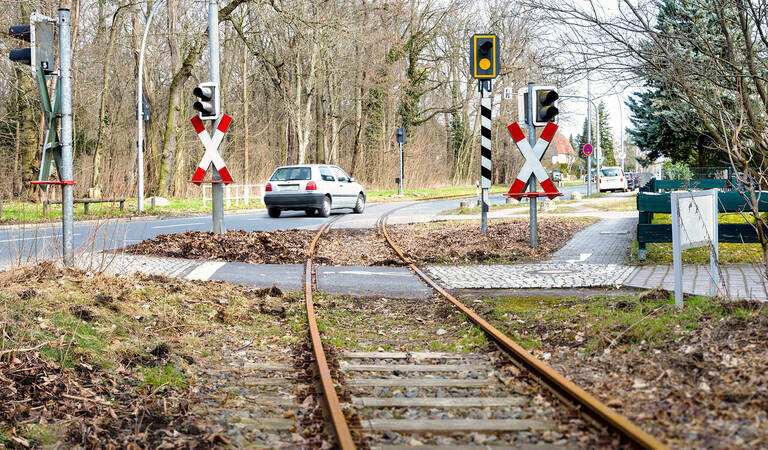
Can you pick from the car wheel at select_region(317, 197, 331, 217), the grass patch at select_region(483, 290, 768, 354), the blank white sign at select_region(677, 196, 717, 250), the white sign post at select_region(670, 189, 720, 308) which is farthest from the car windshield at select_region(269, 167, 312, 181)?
the blank white sign at select_region(677, 196, 717, 250)

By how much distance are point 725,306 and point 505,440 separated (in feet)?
11.2

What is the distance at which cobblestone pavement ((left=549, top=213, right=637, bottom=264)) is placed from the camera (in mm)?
13234

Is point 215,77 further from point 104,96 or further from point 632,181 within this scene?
point 632,181

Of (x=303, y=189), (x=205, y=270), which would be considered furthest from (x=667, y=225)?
(x=303, y=189)

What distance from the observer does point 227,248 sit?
14.4 meters

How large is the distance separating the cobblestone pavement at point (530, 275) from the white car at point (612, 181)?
4472 centimetres

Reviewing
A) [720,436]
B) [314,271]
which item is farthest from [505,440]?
[314,271]

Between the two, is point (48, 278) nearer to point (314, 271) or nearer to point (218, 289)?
point (218, 289)

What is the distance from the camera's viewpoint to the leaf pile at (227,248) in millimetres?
13852

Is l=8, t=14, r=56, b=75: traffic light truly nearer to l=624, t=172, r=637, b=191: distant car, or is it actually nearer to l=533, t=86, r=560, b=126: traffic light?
l=533, t=86, r=560, b=126: traffic light

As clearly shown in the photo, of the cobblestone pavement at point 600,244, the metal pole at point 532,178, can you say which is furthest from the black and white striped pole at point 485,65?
the cobblestone pavement at point 600,244

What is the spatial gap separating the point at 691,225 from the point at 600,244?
25.8 feet

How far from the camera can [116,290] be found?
8.30 metres

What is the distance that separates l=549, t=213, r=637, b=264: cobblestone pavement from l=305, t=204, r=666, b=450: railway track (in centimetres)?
698
